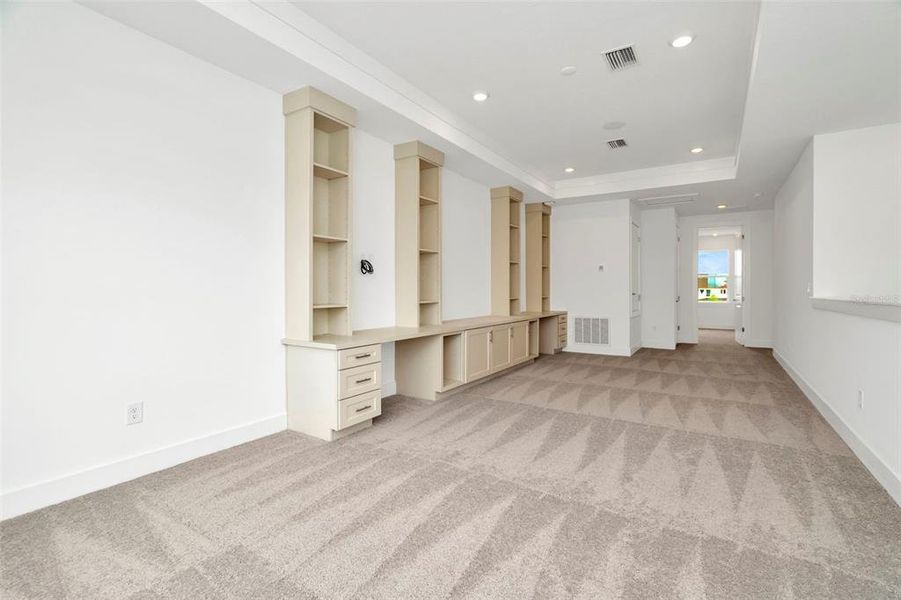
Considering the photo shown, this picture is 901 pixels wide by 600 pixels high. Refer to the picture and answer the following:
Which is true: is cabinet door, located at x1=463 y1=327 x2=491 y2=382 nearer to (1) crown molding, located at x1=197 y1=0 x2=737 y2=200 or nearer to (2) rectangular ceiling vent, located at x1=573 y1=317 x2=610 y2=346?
(1) crown molding, located at x1=197 y1=0 x2=737 y2=200

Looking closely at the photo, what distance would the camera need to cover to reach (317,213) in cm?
357

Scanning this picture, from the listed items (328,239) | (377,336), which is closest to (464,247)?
(377,336)

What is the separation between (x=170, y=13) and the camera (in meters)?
2.35

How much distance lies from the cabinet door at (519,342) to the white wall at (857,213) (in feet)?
10.5

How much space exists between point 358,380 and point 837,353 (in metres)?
3.94

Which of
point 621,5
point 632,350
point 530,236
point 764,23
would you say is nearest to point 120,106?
point 621,5

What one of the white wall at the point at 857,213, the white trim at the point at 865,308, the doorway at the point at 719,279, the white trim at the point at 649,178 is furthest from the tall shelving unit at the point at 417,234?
the doorway at the point at 719,279

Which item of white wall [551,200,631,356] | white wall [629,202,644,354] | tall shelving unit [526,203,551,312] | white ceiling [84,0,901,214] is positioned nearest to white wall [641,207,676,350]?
white wall [629,202,644,354]

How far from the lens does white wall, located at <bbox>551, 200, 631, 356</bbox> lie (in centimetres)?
718

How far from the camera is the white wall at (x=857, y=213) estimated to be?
3.70 m

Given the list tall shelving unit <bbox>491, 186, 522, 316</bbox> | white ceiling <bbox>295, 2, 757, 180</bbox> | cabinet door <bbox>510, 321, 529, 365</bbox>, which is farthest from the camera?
tall shelving unit <bbox>491, 186, 522, 316</bbox>

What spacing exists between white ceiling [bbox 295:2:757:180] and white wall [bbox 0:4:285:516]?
3.76ft

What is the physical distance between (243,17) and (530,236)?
5.54 m

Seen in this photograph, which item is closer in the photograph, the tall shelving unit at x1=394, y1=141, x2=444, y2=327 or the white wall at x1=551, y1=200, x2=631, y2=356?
the tall shelving unit at x1=394, y1=141, x2=444, y2=327
